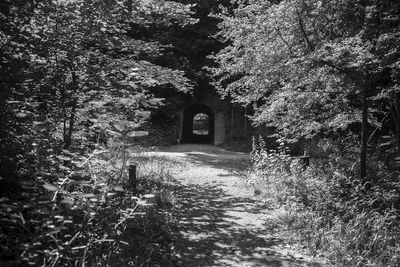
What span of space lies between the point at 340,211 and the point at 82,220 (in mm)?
4342

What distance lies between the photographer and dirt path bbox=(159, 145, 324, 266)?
16.2ft

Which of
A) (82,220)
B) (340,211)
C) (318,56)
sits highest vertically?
(318,56)

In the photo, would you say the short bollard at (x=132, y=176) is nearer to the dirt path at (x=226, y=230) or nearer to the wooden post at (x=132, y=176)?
the wooden post at (x=132, y=176)

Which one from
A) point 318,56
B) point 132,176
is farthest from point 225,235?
point 318,56

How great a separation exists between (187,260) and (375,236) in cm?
267

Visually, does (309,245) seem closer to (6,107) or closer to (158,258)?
(158,258)

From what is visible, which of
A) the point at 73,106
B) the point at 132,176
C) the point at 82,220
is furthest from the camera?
the point at 132,176

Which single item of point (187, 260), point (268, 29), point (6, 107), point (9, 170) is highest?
point (268, 29)

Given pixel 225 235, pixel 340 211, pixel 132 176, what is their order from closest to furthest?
pixel 225 235, pixel 340 211, pixel 132 176

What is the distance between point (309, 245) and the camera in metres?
5.34

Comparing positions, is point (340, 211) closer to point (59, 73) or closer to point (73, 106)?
point (73, 106)

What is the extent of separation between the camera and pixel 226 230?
20.2 ft

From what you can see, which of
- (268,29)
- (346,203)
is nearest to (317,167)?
(346,203)

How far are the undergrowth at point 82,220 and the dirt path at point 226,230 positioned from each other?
37cm
